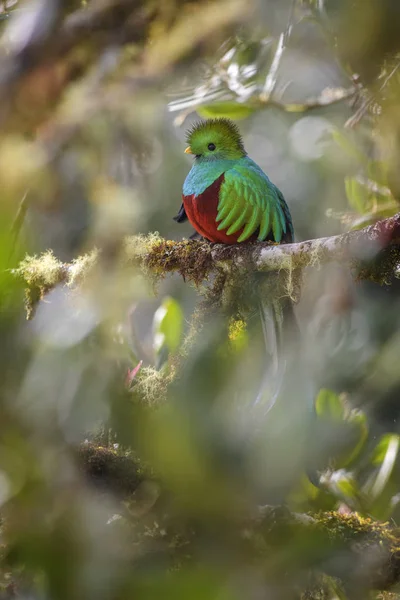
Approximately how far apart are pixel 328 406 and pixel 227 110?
1.41m

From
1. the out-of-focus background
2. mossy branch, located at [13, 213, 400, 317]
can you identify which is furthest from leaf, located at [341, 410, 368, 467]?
mossy branch, located at [13, 213, 400, 317]

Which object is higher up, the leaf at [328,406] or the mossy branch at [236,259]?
the mossy branch at [236,259]

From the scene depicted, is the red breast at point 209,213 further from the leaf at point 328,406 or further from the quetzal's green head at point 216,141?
the leaf at point 328,406

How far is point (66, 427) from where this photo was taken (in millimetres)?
2039

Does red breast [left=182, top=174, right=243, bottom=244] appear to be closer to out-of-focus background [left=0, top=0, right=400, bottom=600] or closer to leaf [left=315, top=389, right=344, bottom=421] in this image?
out-of-focus background [left=0, top=0, right=400, bottom=600]

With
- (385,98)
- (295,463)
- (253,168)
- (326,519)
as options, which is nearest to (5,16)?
(253,168)

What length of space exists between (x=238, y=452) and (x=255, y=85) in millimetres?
2143

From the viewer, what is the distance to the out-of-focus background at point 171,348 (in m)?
1.34

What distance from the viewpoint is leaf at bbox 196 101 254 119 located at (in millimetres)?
3145

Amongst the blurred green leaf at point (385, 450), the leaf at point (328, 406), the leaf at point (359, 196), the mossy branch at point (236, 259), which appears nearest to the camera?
the mossy branch at point (236, 259)

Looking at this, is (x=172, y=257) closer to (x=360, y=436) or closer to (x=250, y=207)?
(x=250, y=207)

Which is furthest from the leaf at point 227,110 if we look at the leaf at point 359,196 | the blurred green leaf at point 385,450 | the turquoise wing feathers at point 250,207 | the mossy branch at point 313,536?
the mossy branch at point 313,536

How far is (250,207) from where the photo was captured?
9.07 ft

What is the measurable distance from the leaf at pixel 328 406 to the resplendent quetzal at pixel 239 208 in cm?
18
